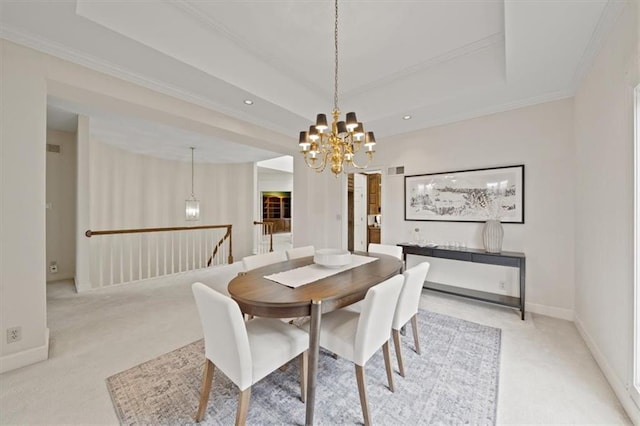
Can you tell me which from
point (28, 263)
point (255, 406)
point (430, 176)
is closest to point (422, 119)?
point (430, 176)

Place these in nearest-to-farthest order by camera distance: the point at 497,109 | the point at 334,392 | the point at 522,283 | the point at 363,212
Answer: the point at 334,392 < the point at 522,283 < the point at 497,109 < the point at 363,212

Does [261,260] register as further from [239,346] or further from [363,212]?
[363,212]

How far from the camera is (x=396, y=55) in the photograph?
2.77 m

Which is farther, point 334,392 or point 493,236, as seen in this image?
point 493,236

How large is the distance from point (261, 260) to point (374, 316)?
4.56 ft

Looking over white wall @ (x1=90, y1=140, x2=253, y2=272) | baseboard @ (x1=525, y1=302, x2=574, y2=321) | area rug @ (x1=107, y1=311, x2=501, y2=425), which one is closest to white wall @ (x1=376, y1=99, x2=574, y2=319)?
baseboard @ (x1=525, y1=302, x2=574, y2=321)

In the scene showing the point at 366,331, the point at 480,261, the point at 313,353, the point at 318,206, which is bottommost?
the point at 313,353

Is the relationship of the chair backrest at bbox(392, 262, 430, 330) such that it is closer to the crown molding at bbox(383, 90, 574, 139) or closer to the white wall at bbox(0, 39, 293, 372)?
the crown molding at bbox(383, 90, 574, 139)

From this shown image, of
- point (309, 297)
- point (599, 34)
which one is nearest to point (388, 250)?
point (309, 297)

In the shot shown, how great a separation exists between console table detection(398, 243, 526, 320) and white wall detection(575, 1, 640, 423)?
19.6 inches

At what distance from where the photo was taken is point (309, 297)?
5.07 feet

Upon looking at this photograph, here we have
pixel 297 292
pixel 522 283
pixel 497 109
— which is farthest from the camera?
pixel 497 109

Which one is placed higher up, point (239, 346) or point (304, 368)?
point (239, 346)

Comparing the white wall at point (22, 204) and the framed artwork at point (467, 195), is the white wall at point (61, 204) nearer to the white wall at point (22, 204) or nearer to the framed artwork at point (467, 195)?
the white wall at point (22, 204)
